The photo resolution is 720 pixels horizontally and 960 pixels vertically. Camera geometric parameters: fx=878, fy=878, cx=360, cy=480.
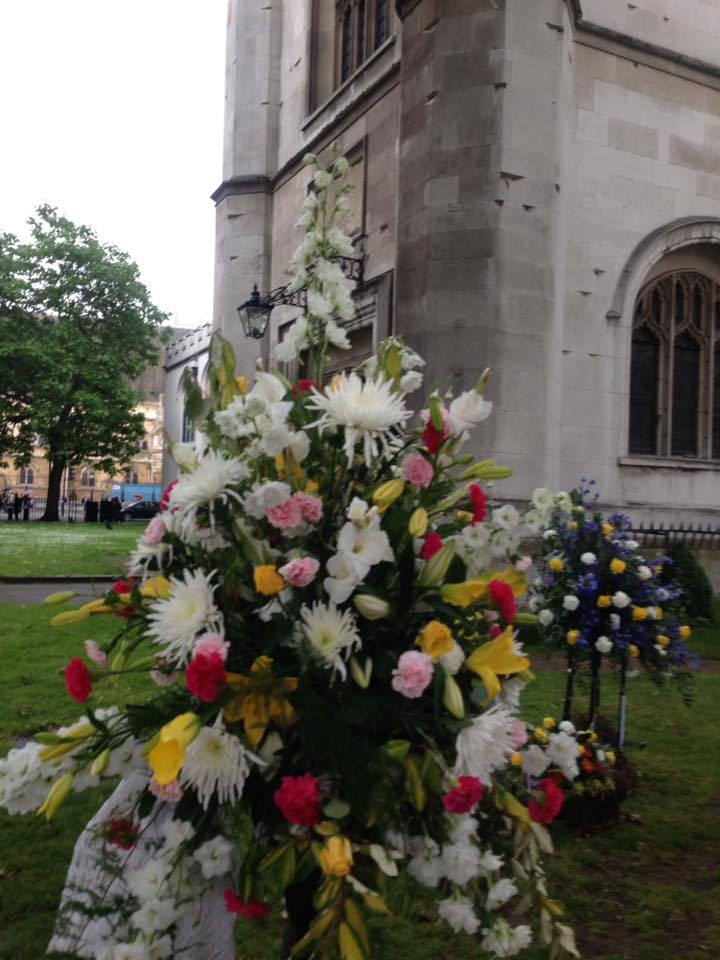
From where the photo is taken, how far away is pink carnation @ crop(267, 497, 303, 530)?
1.99m

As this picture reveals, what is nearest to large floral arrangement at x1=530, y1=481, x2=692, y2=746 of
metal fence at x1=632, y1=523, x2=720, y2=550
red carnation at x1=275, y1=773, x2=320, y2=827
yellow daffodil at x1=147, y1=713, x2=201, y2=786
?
red carnation at x1=275, y1=773, x2=320, y2=827

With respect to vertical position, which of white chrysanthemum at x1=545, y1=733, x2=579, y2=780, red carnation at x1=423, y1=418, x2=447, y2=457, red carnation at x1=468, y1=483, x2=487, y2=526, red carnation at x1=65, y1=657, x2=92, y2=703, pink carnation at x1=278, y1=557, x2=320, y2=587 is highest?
red carnation at x1=423, y1=418, x2=447, y2=457

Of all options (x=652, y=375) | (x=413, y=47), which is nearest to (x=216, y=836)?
Answer: (x=413, y=47)

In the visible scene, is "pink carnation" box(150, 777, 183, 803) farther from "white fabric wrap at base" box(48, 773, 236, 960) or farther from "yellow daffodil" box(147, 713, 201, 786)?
"white fabric wrap at base" box(48, 773, 236, 960)

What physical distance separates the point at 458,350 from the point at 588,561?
662cm

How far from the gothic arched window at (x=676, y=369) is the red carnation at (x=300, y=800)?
14.3 m

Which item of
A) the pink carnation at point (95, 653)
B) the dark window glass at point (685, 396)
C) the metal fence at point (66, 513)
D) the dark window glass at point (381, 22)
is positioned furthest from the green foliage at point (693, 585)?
the metal fence at point (66, 513)

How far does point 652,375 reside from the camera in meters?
15.5

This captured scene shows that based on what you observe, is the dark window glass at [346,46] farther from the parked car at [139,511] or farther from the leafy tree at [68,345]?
the parked car at [139,511]

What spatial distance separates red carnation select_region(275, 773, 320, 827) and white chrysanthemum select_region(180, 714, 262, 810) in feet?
0.27

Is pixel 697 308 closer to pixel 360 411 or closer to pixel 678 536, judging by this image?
pixel 678 536

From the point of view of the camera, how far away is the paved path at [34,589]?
46.5 feet

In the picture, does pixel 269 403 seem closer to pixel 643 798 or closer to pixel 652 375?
pixel 643 798

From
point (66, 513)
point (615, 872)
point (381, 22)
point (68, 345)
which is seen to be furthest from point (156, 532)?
point (66, 513)
